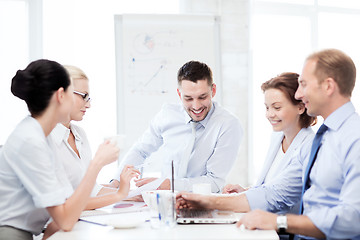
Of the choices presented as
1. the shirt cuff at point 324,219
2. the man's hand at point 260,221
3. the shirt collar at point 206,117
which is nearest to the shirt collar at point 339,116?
the shirt cuff at point 324,219

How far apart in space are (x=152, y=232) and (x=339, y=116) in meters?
0.87

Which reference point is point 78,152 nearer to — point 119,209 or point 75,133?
point 75,133

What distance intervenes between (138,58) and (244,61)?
3.71 ft

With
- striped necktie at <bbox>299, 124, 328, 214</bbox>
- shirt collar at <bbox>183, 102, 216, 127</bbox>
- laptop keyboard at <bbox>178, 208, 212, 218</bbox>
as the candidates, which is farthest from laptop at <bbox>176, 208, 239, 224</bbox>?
shirt collar at <bbox>183, 102, 216, 127</bbox>

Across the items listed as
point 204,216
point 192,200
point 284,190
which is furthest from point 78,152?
point 284,190

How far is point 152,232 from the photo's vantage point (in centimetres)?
148

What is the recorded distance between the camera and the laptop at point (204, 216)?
63.3 inches

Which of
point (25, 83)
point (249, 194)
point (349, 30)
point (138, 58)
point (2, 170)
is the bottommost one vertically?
point (249, 194)

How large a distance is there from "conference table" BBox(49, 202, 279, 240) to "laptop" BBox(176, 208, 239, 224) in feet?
0.10

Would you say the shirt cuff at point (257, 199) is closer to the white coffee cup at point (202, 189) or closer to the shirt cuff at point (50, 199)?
the white coffee cup at point (202, 189)

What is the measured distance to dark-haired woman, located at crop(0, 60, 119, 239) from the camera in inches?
60.0

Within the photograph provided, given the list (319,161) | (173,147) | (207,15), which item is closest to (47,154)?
(319,161)

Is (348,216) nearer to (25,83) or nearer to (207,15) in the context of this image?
(25,83)

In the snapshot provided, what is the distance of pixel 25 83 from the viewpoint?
1.58 meters
